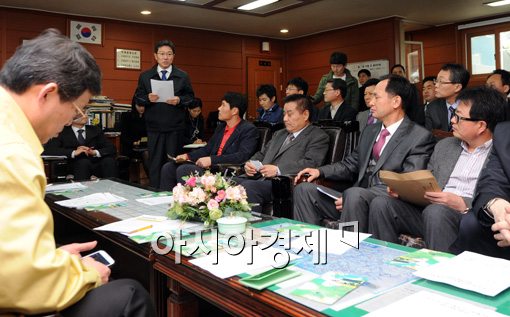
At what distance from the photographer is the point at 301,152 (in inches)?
132

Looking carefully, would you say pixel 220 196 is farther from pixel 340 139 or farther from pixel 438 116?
pixel 438 116

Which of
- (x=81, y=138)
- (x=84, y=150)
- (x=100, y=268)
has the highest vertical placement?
(x=81, y=138)

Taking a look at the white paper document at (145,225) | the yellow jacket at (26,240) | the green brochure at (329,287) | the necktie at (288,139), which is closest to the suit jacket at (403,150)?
the necktie at (288,139)

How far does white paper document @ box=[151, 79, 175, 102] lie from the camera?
14.5 ft

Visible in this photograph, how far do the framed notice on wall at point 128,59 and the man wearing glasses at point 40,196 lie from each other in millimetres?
6502

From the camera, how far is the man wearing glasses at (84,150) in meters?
4.66

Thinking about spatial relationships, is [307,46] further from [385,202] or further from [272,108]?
[385,202]

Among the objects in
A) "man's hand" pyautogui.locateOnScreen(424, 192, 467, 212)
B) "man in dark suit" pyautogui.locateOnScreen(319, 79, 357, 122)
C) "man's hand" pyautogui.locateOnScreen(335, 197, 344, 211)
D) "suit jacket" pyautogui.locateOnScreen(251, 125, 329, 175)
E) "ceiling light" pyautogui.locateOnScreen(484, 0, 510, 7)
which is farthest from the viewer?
"ceiling light" pyautogui.locateOnScreen(484, 0, 510, 7)

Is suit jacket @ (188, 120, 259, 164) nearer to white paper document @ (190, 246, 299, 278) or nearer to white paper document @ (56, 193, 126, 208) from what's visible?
white paper document @ (56, 193, 126, 208)

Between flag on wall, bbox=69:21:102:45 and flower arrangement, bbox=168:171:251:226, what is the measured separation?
5.72 metres

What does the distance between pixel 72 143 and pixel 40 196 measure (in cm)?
421

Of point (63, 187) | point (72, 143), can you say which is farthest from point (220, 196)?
point (72, 143)

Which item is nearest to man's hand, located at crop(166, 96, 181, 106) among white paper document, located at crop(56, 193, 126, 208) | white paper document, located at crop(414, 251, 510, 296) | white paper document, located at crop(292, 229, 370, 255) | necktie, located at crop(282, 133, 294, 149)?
necktie, located at crop(282, 133, 294, 149)

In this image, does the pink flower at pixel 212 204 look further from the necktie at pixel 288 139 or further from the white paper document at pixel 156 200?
the necktie at pixel 288 139
